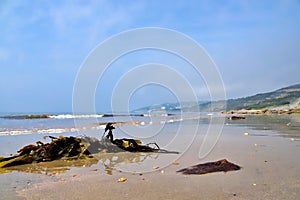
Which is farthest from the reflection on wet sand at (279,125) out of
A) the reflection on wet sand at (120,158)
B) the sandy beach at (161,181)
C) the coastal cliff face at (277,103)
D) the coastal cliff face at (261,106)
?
the coastal cliff face at (277,103)

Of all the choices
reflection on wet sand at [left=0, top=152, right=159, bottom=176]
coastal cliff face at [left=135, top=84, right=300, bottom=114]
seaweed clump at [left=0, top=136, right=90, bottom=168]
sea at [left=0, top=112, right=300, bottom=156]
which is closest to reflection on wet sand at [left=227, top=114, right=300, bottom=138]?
sea at [left=0, top=112, right=300, bottom=156]

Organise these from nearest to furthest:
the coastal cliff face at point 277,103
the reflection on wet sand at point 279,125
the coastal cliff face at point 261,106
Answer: the reflection on wet sand at point 279,125, the coastal cliff face at point 261,106, the coastal cliff face at point 277,103

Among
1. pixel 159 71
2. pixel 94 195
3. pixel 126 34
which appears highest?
pixel 126 34

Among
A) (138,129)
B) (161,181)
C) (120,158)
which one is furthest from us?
(138,129)

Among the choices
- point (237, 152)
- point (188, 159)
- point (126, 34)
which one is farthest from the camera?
point (126, 34)

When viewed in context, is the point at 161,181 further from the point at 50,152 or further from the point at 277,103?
the point at 277,103

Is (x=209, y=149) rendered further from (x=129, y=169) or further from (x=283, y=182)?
(x=283, y=182)

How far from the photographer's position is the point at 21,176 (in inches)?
194

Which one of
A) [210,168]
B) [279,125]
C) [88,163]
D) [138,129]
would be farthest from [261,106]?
[210,168]

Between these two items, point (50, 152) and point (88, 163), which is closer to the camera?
point (88, 163)

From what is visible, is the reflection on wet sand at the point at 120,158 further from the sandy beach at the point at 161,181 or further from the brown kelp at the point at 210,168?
the brown kelp at the point at 210,168

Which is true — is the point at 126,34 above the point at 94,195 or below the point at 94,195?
above

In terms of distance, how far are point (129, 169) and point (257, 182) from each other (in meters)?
2.27

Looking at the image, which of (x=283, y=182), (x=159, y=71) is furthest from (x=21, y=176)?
(x=159, y=71)
